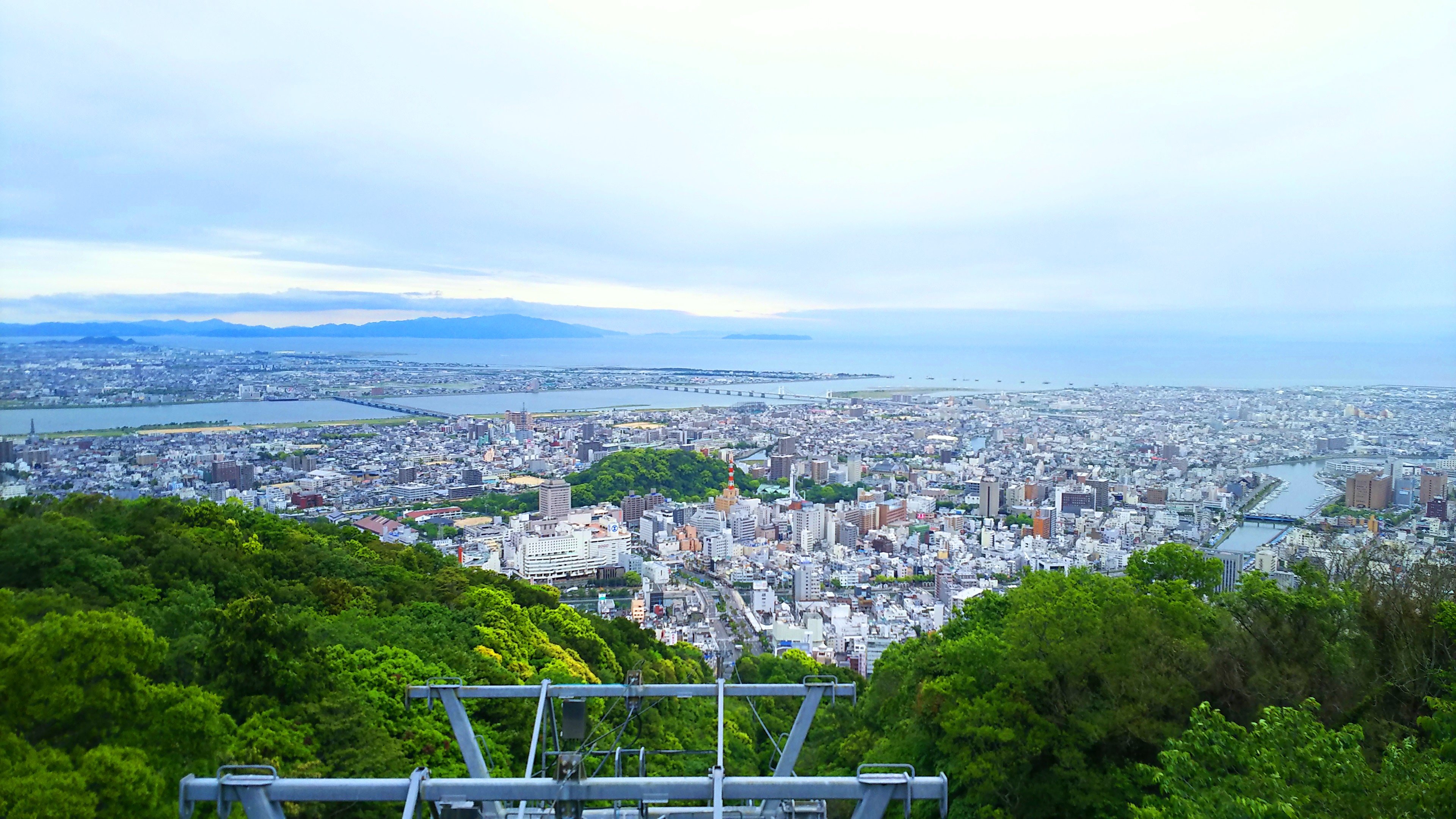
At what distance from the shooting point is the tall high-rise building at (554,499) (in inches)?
808

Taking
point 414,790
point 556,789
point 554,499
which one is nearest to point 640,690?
point 556,789

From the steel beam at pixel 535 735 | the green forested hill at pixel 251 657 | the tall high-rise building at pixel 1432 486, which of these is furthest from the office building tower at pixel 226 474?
the tall high-rise building at pixel 1432 486

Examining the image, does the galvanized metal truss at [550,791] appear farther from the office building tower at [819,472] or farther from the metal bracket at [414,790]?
the office building tower at [819,472]

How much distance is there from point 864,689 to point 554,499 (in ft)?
45.5

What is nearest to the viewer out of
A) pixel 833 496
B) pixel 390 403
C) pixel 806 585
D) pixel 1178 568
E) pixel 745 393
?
pixel 1178 568

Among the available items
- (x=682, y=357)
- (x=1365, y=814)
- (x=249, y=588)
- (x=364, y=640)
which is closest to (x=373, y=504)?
(x=249, y=588)

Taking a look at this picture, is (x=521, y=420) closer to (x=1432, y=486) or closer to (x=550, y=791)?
(x=1432, y=486)

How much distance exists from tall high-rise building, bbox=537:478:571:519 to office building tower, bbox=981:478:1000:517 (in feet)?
33.6

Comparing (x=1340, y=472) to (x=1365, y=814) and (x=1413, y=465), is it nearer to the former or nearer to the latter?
(x=1413, y=465)

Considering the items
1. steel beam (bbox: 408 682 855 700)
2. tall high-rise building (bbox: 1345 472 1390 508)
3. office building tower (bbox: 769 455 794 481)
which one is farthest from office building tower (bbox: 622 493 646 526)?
steel beam (bbox: 408 682 855 700)

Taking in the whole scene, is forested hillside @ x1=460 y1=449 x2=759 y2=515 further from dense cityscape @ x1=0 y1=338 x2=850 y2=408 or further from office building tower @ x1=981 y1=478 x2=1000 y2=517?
dense cityscape @ x1=0 y1=338 x2=850 y2=408

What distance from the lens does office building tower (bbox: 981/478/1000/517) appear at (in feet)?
66.7

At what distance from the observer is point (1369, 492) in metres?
13.1

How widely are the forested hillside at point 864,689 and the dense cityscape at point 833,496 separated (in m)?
1.56
